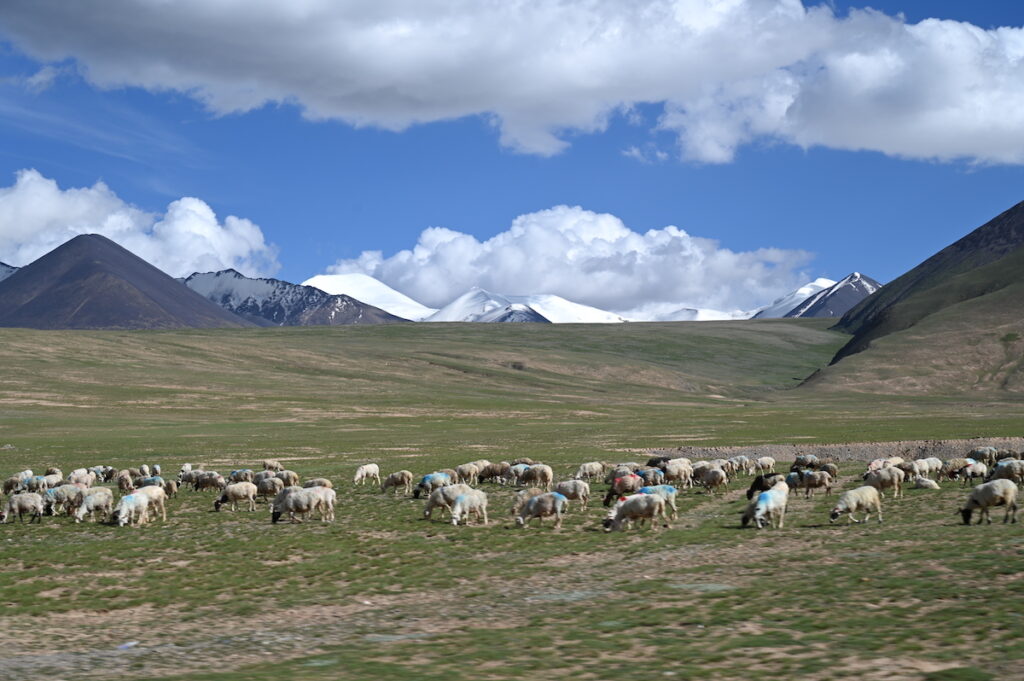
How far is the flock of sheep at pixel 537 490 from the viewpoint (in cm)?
2567

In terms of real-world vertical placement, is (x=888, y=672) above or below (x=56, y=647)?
above

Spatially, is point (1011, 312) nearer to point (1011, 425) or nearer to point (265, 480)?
point (1011, 425)

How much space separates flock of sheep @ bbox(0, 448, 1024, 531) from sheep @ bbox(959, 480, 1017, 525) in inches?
1.0

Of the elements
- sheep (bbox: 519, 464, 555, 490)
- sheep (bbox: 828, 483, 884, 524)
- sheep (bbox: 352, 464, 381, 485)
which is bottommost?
sheep (bbox: 352, 464, 381, 485)

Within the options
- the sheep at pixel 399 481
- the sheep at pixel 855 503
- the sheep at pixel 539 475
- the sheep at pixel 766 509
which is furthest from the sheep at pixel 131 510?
the sheep at pixel 855 503

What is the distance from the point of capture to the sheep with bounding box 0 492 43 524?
28.7 meters

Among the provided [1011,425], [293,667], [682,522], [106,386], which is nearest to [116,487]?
[682,522]

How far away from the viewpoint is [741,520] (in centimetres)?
2644

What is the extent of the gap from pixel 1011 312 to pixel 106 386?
183695 millimetres

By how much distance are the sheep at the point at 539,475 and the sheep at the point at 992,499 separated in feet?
53.7

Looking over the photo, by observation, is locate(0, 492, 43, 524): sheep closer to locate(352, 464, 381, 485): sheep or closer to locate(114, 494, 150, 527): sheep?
locate(114, 494, 150, 527): sheep

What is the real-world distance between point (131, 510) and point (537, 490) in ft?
42.9

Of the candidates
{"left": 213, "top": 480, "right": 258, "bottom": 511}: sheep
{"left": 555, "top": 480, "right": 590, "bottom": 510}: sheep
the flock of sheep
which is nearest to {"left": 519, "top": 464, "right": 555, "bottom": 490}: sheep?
the flock of sheep

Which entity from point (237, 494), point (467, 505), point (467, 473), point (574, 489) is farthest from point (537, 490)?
point (237, 494)
